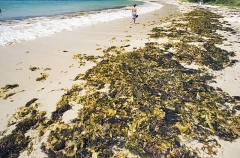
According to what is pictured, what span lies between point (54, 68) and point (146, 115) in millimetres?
4503

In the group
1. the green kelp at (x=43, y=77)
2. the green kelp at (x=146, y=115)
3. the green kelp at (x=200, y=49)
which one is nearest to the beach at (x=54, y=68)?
the green kelp at (x=43, y=77)

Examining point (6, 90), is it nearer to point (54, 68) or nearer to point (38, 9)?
point (54, 68)

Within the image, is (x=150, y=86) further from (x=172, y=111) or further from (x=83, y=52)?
(x=83, y=52)

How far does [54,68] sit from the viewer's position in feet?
23.0

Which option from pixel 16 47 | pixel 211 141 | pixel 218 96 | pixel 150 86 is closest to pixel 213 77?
pixel 218 96

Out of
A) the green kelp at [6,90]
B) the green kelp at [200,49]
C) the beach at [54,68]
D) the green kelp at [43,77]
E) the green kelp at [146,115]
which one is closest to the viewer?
the green kelp at [146,115]

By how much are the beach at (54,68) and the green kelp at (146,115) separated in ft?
1.09

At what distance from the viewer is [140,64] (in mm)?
6789

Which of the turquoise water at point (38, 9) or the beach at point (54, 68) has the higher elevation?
the turquoise water at point (38, 9)

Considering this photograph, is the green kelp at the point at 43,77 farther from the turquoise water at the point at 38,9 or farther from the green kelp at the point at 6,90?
the turquoise water at the point at 38,9

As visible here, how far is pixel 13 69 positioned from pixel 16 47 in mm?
3123

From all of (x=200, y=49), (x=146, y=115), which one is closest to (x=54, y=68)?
(x=146, y=115)

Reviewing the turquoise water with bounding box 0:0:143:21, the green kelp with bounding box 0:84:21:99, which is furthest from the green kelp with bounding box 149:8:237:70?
the turquoise water with bounding box 0:0:143:21

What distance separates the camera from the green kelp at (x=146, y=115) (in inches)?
140
